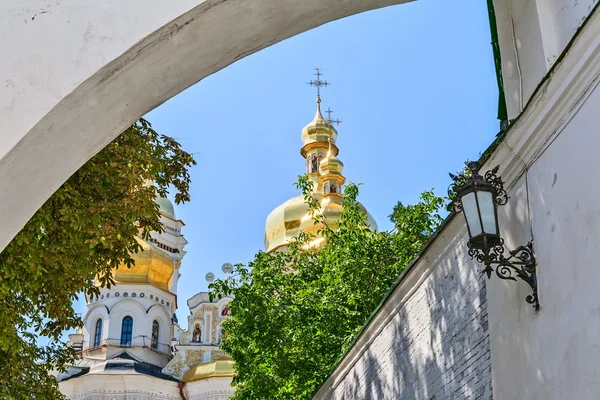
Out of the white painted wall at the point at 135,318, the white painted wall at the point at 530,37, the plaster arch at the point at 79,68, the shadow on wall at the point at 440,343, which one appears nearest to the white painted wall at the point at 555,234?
the white painted wall at the point at 530,37

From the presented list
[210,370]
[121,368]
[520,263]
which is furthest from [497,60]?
[121,368]

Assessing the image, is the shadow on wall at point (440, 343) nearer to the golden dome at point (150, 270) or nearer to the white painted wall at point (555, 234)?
the white painted wall at point (555, 234)

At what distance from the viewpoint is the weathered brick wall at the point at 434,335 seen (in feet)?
23.4

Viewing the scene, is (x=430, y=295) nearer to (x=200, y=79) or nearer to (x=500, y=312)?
(x=500, y=312)

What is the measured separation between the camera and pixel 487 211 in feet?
16.0

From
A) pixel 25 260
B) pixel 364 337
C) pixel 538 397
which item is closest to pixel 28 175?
pixel 538 397

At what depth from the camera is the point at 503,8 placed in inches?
197

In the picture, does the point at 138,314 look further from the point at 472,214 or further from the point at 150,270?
the point at 472,214

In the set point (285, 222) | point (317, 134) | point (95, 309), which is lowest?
point (95, 309)

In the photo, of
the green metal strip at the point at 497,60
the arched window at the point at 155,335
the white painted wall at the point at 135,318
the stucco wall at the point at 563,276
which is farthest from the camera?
the arched window at the point at 155,335

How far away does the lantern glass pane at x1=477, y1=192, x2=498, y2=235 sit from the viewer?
15.9ft

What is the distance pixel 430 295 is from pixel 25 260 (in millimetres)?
3540

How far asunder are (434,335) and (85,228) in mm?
3177

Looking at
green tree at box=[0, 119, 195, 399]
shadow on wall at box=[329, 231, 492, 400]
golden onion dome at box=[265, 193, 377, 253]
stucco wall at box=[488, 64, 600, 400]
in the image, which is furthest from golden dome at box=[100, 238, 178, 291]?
stucco wall at box=[488, 64, 600, 400]
